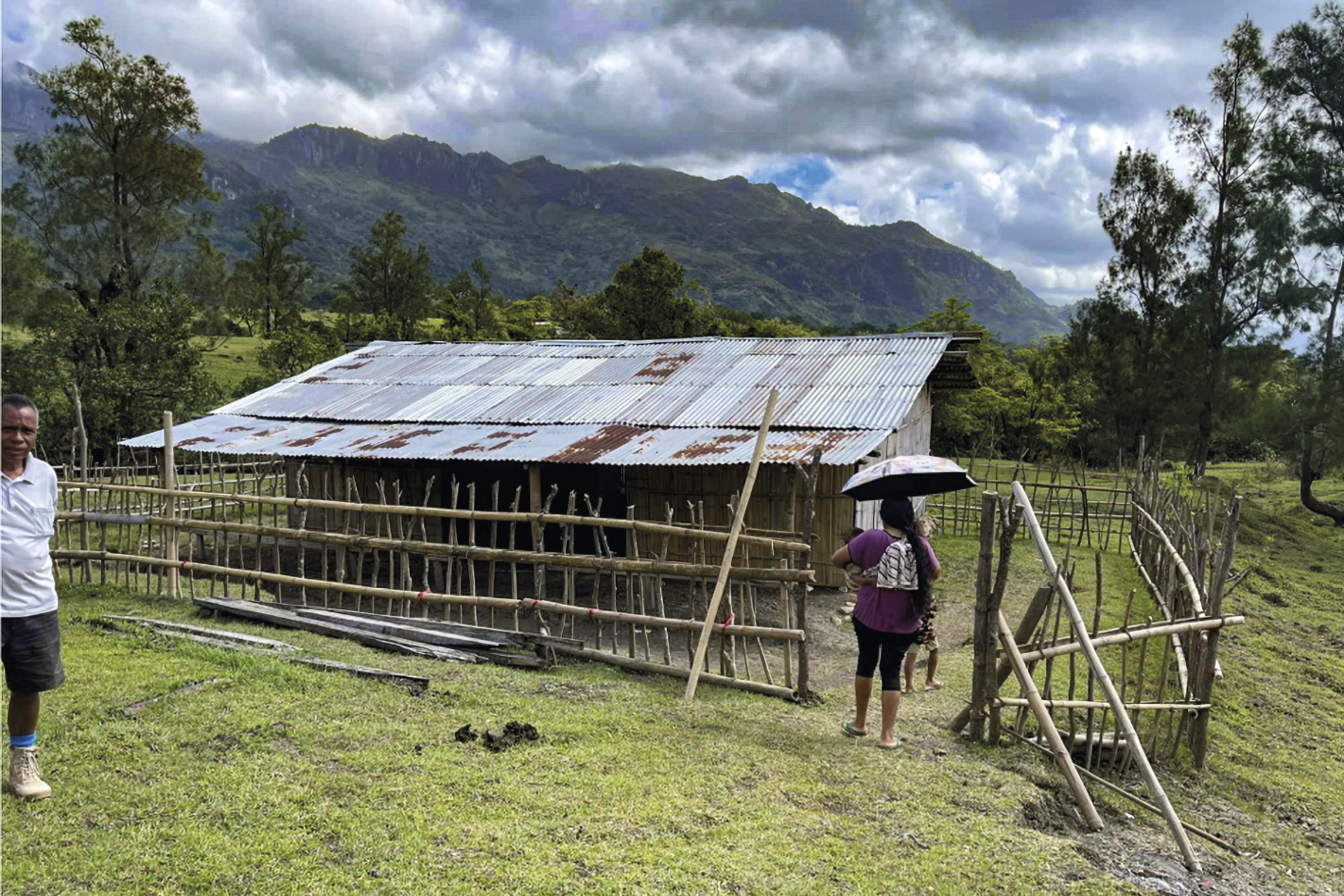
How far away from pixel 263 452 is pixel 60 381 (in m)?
A: 12.5

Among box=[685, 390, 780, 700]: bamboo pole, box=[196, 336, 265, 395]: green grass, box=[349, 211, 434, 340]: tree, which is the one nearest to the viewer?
box=[685, 390, 780, 700]: bamboo pole

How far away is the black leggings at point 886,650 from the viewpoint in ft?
15.8

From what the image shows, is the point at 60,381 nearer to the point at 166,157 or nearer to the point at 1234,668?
the point at 166,157

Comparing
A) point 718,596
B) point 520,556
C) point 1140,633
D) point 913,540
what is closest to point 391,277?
point 520,556

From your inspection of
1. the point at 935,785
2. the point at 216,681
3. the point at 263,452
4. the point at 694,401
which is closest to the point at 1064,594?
the point at 935,785

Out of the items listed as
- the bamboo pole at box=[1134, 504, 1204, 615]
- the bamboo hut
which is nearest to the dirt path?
the bamboo pole at box=[1134, 504, 1204, 615]

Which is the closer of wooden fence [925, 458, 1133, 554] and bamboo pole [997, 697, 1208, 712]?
bamboo pole [997, 697, 1208, 712]

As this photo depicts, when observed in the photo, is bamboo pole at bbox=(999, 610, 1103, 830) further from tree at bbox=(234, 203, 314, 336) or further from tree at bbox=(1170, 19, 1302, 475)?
tree at bbox=(234, 203, 314, 336)

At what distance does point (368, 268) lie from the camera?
35219 mm

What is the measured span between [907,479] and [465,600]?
14.0 ft

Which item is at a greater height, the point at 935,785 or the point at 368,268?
the point at 368,268

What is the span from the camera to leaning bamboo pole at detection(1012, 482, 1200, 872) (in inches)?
154

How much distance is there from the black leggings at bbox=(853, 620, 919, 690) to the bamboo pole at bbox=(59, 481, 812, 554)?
97 cm

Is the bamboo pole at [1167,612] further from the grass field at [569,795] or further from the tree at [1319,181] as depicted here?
the tree at [1319,181]
